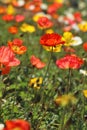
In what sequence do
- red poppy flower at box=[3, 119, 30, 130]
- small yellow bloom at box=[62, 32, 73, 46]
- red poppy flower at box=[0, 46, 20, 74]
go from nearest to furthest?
1. red poppy flower at box=[3, 119, 30, 130]
2. red poppy flower at box=[0, 46, 20, 74]
3. small yellow bloom at box=[62, 32, 73, 46]

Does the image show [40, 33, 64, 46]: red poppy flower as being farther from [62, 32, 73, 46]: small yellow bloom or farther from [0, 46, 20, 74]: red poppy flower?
[62, 32, 73, 46]: small yellow bloom

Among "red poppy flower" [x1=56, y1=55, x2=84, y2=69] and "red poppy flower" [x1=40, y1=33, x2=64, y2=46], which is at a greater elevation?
"red poppy flower" [x1=40, y1=33, x2=64, y2=46]

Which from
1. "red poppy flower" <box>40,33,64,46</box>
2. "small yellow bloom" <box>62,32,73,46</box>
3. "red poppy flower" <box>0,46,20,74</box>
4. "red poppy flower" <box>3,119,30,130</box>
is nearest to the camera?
"red poppy flower" <box>3,119,30,130</box>

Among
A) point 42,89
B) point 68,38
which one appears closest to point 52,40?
point 68,38

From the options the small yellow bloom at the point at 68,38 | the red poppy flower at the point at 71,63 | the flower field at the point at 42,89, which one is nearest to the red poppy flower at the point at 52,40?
the flower field at the point at 42,89

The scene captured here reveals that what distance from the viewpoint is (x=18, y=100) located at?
167 inches

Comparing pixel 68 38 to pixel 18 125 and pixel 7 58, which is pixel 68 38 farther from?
pixel 18 125

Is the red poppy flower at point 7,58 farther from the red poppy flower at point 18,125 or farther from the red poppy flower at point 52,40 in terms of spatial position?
the red poppy flower at point 18,125

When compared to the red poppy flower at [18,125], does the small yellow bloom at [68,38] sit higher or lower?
higher

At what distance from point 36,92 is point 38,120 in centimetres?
62

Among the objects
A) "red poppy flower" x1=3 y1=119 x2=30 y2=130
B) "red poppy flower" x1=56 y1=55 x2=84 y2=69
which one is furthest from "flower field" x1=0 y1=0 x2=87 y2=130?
"red poppy flower" x1=3 y1=119 x2=30 y2=130

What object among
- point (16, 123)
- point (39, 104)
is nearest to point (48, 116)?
point (39, 104)

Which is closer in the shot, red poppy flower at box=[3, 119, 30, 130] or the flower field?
red poppy flower at box=[3, 119, 30, 130]

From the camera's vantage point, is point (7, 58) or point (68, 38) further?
point (68, 38)
